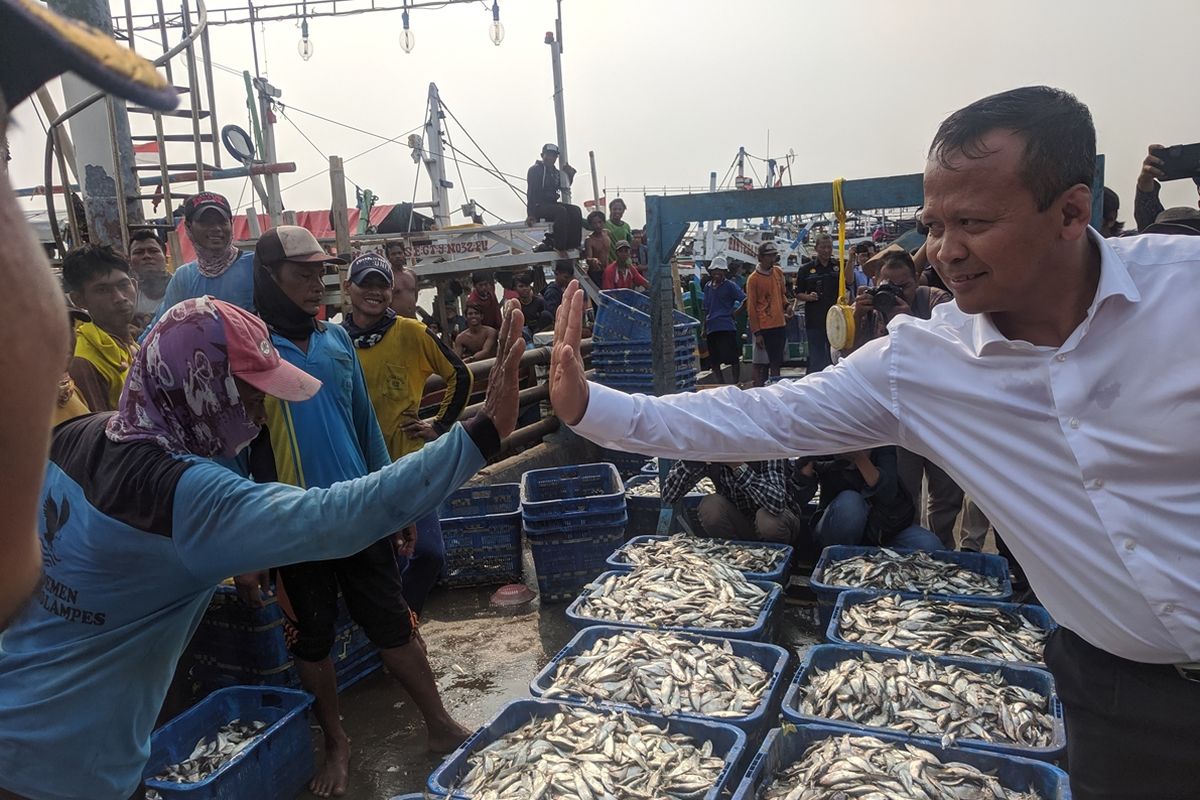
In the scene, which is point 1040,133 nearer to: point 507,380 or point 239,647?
point 507,380

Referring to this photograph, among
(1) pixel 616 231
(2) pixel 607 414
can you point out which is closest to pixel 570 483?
(2) pixel 607 414

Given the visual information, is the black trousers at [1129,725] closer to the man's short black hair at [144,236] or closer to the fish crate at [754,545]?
the fish crate at [754,545]

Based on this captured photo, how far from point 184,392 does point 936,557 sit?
4.36 m

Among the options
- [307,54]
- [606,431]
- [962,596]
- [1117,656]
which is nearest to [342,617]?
[606,431]

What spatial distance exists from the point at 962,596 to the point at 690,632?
1.54 m

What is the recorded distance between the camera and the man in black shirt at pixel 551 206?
1301cm

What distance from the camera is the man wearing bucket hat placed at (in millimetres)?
552

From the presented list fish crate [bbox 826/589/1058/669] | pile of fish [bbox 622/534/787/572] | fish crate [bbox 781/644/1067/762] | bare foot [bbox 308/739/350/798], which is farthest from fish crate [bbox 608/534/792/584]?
bare foot [bbox 308/739/350/798]

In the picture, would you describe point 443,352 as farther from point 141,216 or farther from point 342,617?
point 141,216

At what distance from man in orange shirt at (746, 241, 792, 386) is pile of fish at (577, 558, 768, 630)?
26.6 ft

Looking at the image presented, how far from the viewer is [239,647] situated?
13.5 ft

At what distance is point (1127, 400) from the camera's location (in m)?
1.74

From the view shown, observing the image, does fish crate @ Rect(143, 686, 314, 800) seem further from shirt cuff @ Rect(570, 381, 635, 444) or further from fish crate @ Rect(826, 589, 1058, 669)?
fish crate @ Rect(826, 589, 1058, 669)

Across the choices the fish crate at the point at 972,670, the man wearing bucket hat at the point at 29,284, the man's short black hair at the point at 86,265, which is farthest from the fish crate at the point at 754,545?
the man wearing bucket hat at the point at 29,284
